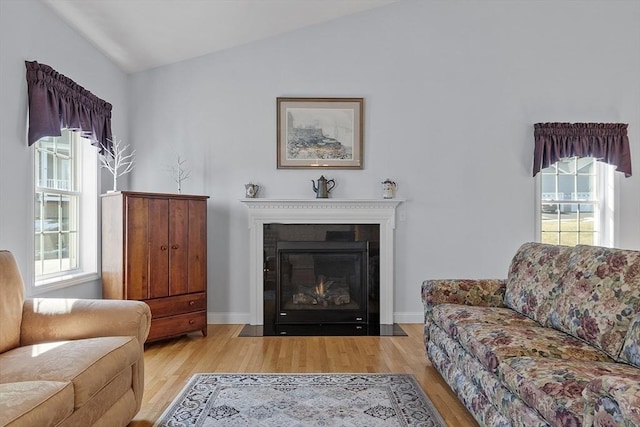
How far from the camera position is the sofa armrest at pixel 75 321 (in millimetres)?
2412

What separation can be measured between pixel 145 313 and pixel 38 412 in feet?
3.31

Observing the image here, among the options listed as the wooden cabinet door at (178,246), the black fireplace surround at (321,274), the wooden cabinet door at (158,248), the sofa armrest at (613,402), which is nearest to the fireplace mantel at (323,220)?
the black fireplace surround at (321,274)

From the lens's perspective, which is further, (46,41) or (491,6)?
(491,6)

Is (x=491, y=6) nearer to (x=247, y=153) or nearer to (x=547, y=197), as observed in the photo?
(x=547, y=197)

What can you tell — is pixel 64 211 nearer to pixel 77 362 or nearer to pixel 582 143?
pixel 77 362

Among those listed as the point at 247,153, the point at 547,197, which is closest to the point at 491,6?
the point at 547,197

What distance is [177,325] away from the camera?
13.4 ft

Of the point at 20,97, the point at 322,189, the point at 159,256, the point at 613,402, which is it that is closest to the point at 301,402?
the point at 613,402

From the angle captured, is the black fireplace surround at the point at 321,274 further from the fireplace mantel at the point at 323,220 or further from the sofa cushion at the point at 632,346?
the sofa cushion at the point at 632,346

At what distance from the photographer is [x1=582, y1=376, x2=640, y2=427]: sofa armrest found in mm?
1195

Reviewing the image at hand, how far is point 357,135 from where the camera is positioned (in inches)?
187

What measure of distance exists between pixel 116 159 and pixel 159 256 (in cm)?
97

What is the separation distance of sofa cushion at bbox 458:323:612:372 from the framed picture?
104 inches

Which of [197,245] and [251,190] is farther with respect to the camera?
[251,190]
